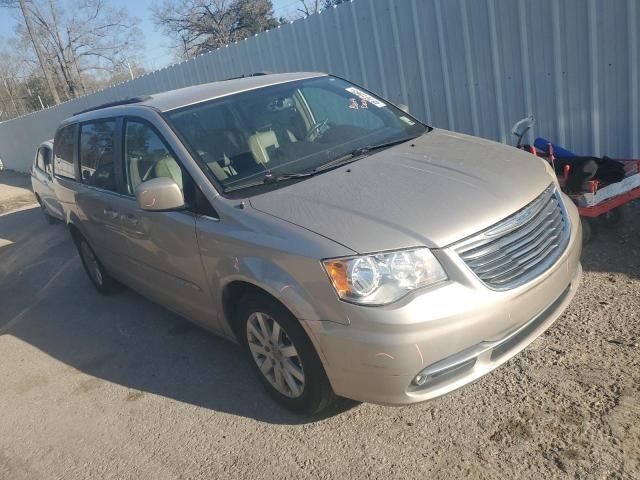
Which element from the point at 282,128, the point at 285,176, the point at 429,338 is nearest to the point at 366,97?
the point at 282,128

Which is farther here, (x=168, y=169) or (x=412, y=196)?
(x=168, y=169)

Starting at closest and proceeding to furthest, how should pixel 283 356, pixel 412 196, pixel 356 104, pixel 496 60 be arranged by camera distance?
pixel 412 196, pixel 283 356, pixel 356 104, pixel 496 60

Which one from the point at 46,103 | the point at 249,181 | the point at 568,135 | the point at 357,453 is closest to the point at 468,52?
the point at 568,135

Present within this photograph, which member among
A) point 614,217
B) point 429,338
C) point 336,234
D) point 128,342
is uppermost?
point 336,234

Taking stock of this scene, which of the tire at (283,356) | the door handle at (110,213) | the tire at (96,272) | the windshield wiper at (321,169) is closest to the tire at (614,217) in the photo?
the windshield wiper at (321,169)

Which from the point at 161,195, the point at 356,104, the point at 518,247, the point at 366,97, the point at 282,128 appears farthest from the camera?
the point at 366,97

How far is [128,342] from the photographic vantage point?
15.5 ft

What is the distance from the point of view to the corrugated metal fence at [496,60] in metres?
4.94

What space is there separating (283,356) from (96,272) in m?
3.37

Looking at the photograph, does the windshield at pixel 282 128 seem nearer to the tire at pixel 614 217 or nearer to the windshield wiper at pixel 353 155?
the windshield wiper at pixel 353 155

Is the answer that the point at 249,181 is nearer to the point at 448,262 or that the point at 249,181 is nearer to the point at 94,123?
the point at 448,262

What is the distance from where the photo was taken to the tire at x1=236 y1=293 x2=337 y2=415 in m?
2.95

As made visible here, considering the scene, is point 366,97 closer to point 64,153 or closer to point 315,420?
point 315,420

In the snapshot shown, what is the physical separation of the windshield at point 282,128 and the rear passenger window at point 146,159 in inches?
6.7
